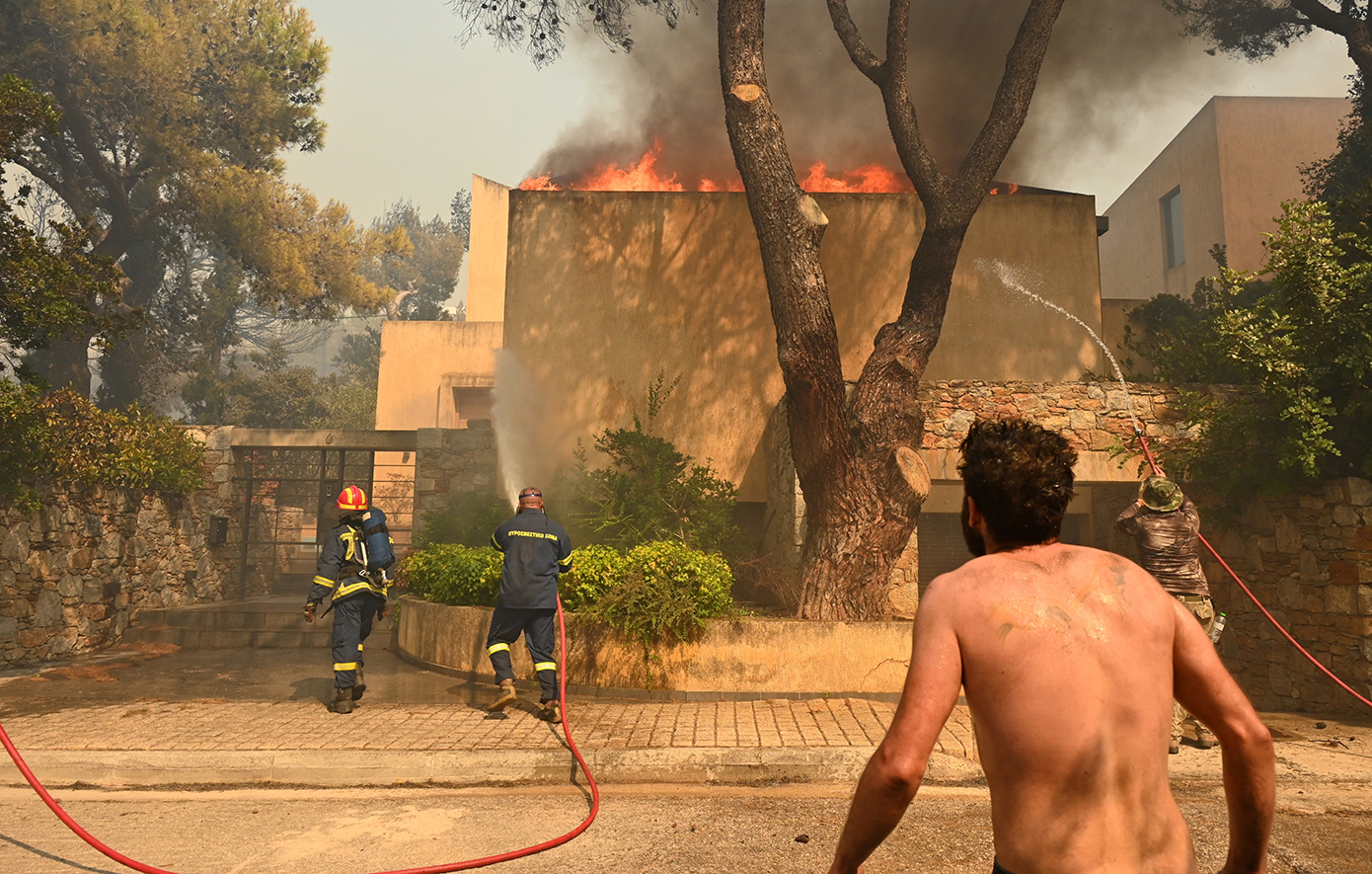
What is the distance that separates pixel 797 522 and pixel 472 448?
286 inches

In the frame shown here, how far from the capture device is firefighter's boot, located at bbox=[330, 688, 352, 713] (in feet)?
23.3

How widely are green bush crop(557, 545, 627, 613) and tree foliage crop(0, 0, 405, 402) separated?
17.7 m

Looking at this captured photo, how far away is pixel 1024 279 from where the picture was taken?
41.0ft

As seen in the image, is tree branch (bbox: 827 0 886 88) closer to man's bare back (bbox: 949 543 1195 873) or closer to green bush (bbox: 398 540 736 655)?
green bush (bbox: 398 540 736 655)

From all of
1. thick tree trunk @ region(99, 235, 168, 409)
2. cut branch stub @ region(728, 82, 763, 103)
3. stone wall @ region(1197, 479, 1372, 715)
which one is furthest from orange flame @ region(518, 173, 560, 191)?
thick tree trunk @ region(99, 235, 168, 409)

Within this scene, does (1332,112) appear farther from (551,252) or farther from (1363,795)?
(1363,795)

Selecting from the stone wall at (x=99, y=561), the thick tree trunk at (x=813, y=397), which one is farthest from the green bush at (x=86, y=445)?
the thick tree trunk at (x=813, y=397)

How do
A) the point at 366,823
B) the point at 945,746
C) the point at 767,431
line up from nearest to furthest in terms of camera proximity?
the point at 366,823, the point at 945,746, the point at 767,431

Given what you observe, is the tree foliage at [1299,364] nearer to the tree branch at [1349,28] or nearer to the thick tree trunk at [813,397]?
the thick tree trunk at [813,397]

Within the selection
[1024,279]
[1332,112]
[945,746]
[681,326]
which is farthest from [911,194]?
[1332,112]

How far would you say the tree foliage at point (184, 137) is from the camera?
2103cm

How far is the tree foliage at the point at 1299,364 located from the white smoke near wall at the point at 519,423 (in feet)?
28.2

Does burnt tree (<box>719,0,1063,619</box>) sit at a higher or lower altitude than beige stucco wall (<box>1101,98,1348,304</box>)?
lower

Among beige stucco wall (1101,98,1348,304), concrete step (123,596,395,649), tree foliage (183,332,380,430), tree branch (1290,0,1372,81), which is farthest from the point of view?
tree foliage (183,332,380,430)
